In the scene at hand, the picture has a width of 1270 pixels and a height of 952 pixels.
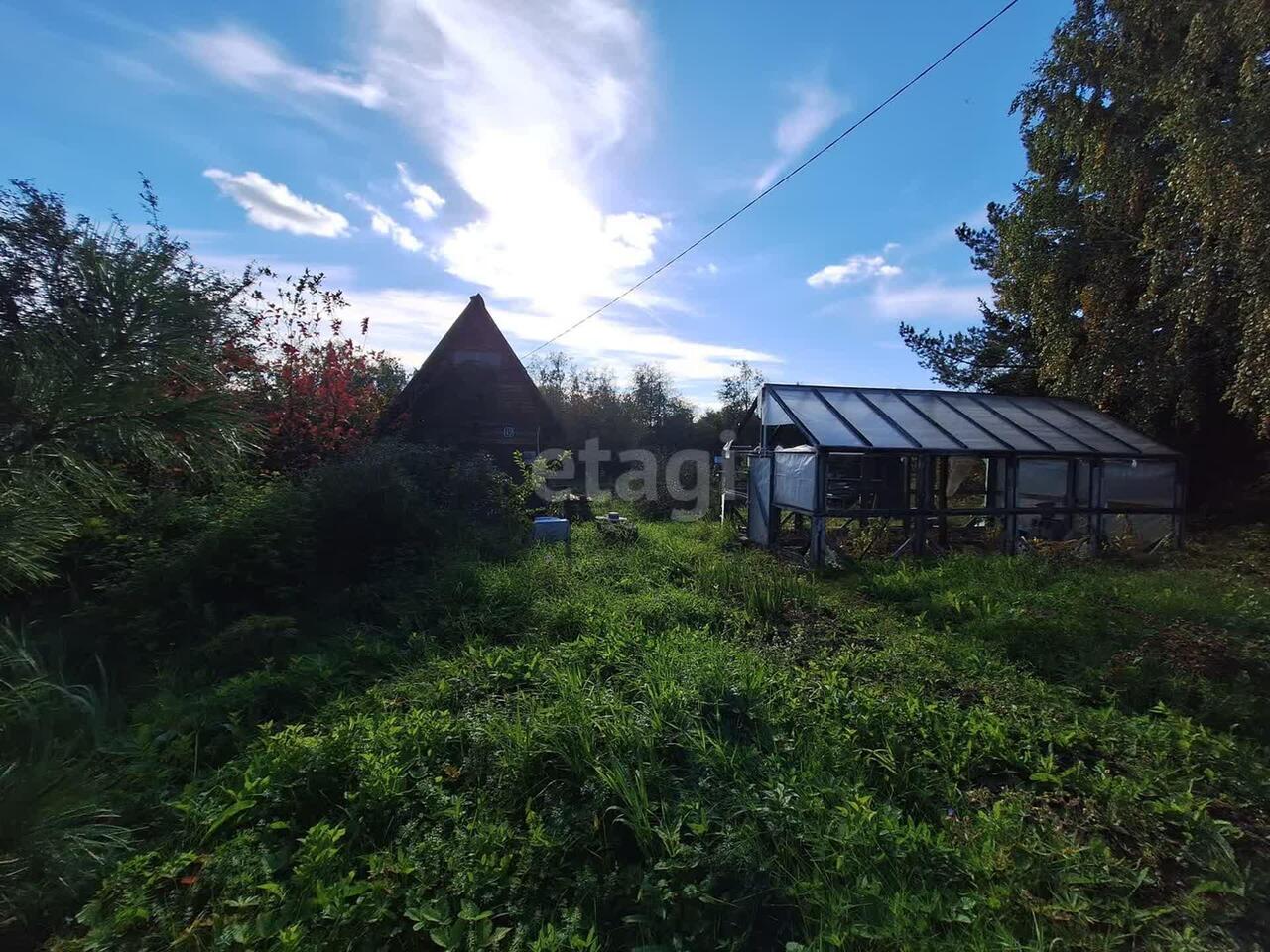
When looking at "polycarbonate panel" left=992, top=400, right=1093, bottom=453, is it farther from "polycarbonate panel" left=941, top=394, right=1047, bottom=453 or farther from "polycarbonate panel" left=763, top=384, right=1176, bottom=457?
"polycarbonate panel" left=941, top=394, right=1047, bottom=453

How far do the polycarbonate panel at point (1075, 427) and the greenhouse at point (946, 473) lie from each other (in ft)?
0.11

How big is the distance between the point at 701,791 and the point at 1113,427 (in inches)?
450

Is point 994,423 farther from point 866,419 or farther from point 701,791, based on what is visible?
point 701,791

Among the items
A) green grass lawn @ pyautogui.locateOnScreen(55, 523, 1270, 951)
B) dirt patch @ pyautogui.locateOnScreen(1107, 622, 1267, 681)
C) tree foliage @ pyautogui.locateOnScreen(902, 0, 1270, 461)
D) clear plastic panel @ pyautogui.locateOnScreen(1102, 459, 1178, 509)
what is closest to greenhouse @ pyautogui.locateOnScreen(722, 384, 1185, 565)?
clear plastic panel @ pyautogui.locateOnScreen(1102, 459, 1178, 509)

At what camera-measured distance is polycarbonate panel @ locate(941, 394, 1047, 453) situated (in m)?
8.78

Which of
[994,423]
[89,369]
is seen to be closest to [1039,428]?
[994,423]

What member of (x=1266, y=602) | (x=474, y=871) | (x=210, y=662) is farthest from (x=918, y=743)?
(x=1266, y=602)

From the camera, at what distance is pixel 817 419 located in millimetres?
8883

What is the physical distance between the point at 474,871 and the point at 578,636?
229cm

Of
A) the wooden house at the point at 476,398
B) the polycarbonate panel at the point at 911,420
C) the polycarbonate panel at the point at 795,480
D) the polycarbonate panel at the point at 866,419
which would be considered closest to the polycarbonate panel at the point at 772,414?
the polycarbonate panel at the point at 795,480

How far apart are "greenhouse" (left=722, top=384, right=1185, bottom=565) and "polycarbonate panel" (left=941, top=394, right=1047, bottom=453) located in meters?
0.03

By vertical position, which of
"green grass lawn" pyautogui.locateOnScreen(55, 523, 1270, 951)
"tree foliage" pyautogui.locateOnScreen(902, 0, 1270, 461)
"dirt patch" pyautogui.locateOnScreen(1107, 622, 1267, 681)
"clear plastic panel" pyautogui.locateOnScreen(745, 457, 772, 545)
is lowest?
"green grass lawn" pyautogui.locateOnScreen(55, 523, 1270, 951)

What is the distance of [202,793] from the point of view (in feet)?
8.22

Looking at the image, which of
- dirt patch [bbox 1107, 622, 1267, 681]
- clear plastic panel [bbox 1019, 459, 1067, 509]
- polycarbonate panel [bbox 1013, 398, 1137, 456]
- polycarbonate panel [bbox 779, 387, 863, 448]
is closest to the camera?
dirt patch [bbox 1107, 622, 1267, 681]
